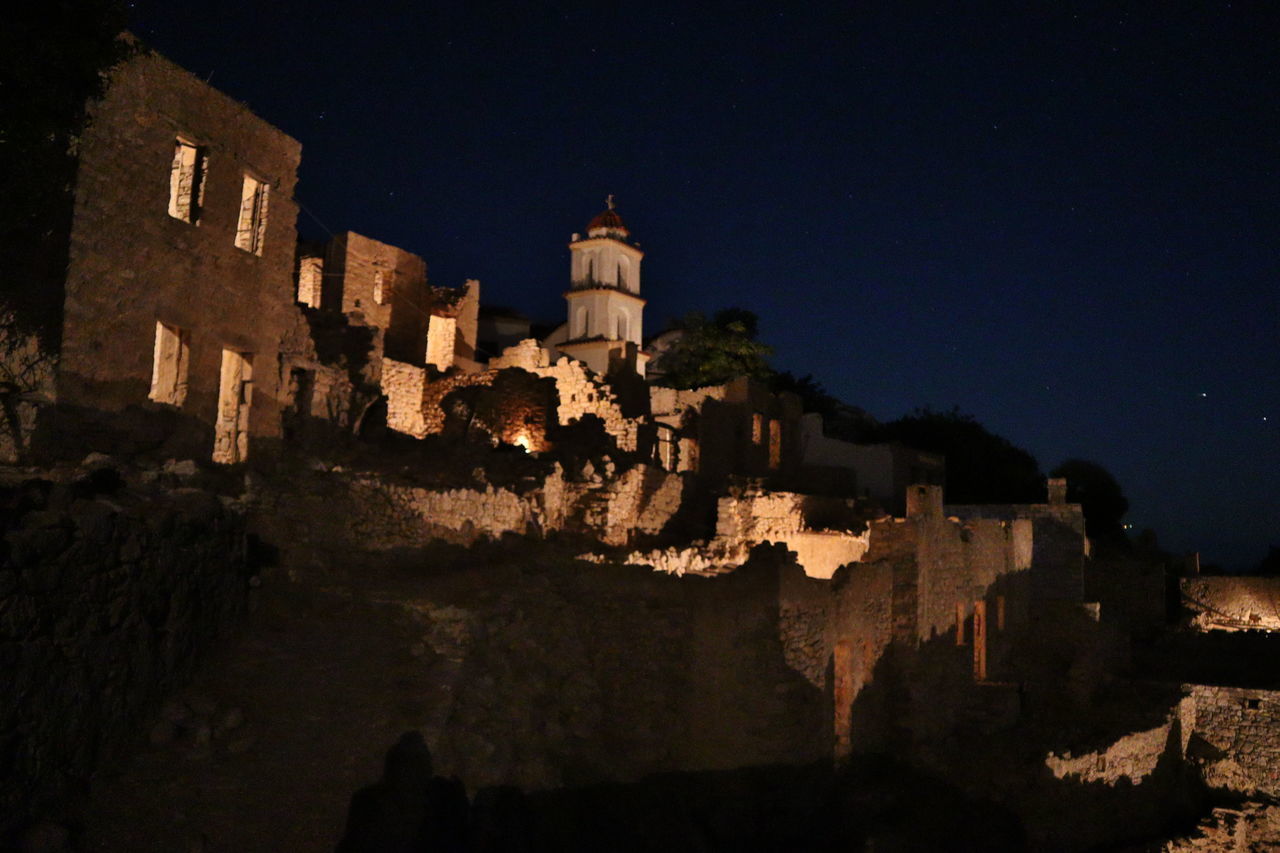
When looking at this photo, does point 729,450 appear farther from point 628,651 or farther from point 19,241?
point 19,241

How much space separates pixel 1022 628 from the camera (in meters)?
24.5

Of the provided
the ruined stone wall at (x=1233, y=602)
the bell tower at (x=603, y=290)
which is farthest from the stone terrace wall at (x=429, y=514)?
the ruined stone wall at (x=1233, y=602)

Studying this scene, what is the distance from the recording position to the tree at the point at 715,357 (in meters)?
46.1

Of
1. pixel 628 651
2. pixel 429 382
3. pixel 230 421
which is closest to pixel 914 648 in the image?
pixel 628 651

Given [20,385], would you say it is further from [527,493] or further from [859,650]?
[859,650]

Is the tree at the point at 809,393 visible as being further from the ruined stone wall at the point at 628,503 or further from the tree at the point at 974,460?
the ruined stone wall at the point at 628,503

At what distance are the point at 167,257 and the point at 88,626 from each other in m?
7.57

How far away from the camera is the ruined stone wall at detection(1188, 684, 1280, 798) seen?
23656 mm

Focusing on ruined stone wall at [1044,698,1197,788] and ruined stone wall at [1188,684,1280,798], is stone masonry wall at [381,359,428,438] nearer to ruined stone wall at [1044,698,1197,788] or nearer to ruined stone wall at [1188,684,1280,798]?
ruined stone wall at [1044,698,1197,788]

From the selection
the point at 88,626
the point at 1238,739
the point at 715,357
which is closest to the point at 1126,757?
the point at 1238,739

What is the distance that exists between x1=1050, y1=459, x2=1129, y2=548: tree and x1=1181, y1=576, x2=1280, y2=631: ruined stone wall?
920 cm

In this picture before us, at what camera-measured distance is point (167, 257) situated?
1462 centimetres

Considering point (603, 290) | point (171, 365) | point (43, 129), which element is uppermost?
point (603, 290)

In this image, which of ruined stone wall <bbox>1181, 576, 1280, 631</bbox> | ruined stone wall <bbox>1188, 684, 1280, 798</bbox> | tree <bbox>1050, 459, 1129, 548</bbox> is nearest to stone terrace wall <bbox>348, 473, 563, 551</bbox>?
ruined stone wall <bbox>1188, 684, 1280, 798</bbox>
